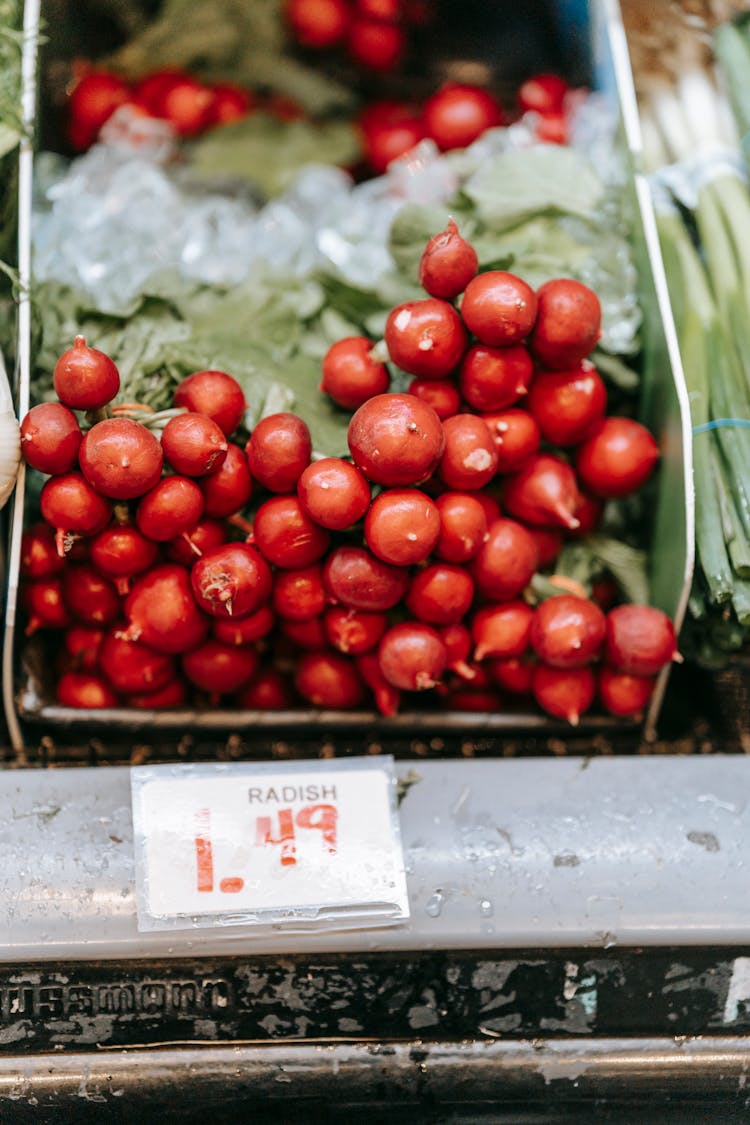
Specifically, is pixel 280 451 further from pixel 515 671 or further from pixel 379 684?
pixel 515 671

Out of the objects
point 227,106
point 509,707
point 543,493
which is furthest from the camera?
point 227,106

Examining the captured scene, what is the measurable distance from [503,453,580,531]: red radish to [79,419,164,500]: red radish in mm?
571

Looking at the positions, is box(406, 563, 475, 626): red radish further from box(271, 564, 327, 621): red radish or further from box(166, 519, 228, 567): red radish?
box(166, 519, 228, 567): red radish

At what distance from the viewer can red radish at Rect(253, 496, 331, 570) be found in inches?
54.6

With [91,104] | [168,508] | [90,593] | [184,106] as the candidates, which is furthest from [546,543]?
[91,104]

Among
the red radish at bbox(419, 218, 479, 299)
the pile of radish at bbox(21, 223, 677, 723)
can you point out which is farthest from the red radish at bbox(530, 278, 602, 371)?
the red radish at bbox(419, 218, 479, 299)

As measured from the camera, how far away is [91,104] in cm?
227

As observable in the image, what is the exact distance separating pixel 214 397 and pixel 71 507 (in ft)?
0.88

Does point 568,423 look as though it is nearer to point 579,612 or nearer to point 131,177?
point 579,612

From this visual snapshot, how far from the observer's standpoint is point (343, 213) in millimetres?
2047

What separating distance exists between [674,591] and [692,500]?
148mm

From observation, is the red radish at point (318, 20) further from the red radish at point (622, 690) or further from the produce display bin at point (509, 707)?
the red radish at point (622, 690)

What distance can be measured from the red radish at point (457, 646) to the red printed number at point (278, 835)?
0.34 meters

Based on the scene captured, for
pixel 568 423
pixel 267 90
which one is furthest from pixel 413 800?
pixel 267 90
